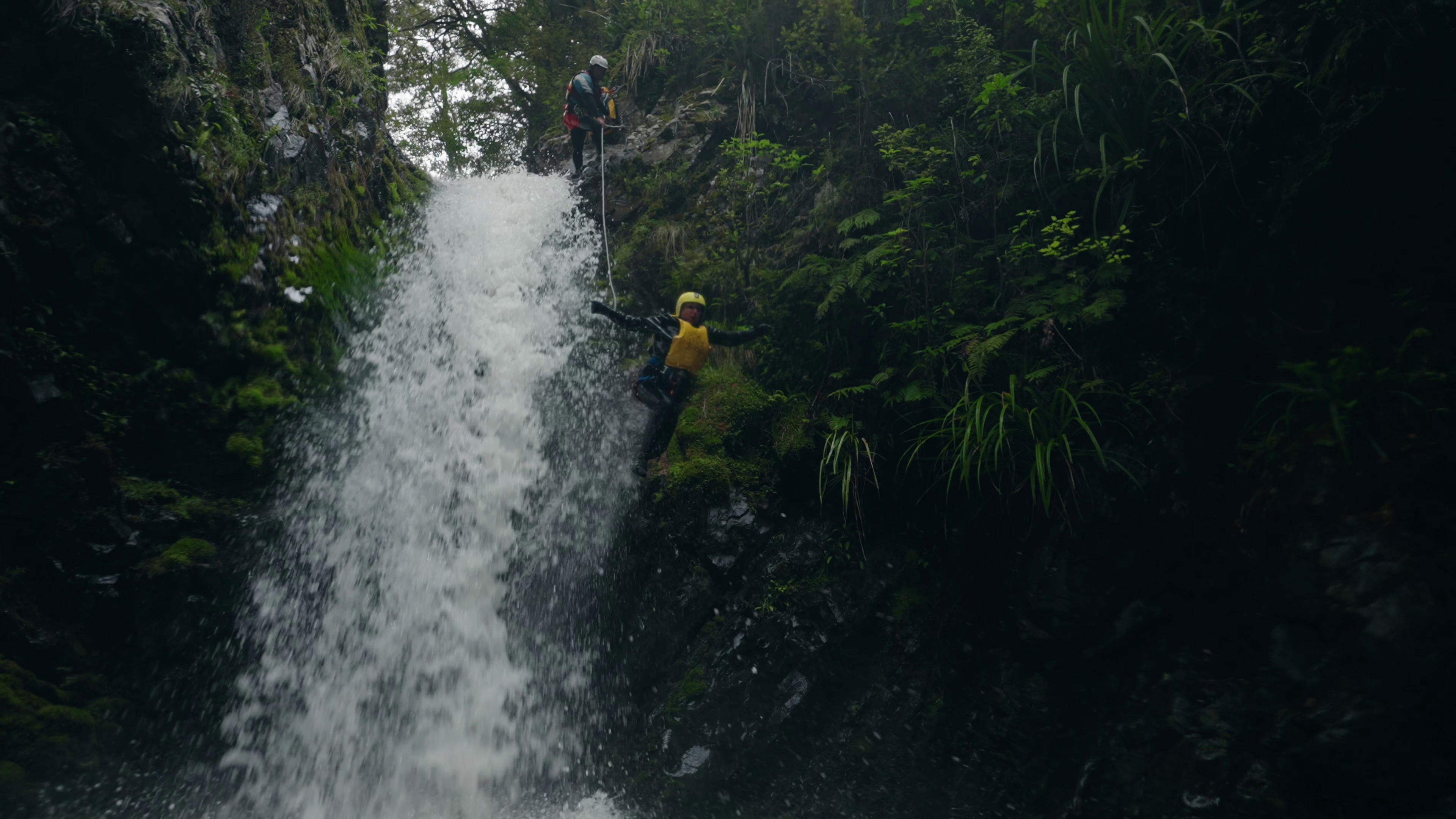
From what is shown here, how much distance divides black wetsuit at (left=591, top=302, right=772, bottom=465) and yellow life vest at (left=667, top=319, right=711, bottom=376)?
0.19 ft

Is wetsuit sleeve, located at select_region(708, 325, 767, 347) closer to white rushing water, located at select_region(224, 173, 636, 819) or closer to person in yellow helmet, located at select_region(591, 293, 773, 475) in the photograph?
person in yellow helmet, located at select_region(591, 293, 773, 475)

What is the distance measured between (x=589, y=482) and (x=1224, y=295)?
5356mm

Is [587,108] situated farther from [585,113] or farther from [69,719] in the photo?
Answer: [69,719]

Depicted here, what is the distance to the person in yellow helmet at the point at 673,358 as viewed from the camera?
21.1 ft

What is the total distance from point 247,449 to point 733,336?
4443mm

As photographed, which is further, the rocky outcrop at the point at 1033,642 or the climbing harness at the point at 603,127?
the climbing harness at the point at 603,127

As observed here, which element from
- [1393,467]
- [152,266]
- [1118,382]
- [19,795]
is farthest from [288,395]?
[1393,467]

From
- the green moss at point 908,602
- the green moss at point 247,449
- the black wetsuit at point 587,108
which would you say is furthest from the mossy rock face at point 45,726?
the black wetsuit at point 587,108

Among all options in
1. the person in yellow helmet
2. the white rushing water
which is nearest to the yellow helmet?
the person in yellow helmet

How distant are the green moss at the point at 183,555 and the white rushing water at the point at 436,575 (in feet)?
1.41

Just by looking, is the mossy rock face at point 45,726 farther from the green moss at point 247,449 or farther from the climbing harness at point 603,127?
the climbing harness at point 603,127

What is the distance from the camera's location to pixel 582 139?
34.0 feet

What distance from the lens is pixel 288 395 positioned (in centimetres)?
612

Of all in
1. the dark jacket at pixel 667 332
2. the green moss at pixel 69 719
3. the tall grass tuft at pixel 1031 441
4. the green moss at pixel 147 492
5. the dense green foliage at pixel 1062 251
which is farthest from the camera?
the dark jacket at pixel 667 332
